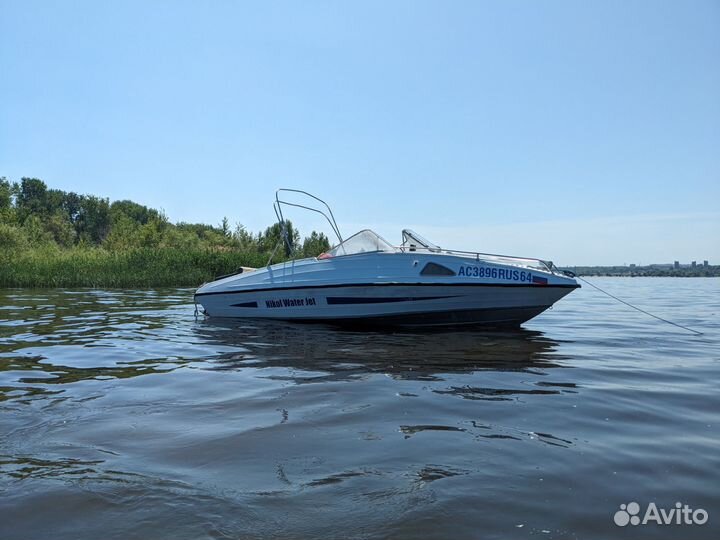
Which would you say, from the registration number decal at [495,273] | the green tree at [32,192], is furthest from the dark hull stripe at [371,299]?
the green tree at [32,192]

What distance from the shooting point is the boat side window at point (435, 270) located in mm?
10258

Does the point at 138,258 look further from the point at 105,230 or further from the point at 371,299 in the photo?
the point at 105,230

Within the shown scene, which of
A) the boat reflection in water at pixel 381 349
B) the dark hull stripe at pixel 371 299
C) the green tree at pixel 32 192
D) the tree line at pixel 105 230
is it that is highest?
the green tree at pixel 32 192

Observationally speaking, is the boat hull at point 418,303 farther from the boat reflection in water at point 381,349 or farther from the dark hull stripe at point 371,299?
the boat reflection in water at point 381,349

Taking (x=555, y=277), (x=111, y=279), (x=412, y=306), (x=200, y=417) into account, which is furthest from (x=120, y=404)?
(x=111, y=279)

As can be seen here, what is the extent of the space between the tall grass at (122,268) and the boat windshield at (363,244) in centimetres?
1920

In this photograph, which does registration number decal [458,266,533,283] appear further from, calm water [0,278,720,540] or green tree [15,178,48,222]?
green tree [15,178,48,222]

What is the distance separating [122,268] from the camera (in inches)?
1091

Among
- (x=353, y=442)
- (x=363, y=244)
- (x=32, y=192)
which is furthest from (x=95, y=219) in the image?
(x=353, y=442)

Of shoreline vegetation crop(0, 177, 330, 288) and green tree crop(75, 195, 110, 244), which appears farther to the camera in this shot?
green tree crop(75, 195, 110, 244)

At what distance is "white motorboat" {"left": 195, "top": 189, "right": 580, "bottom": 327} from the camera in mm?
10164

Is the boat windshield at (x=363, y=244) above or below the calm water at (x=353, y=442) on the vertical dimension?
above

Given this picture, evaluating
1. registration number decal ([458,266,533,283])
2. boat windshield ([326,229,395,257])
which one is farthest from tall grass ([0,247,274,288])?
registration number decal ([458,266,533,283])

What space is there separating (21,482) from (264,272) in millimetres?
9031
